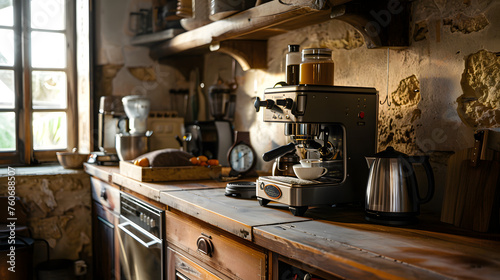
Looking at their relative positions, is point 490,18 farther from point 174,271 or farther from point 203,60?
point 203,60

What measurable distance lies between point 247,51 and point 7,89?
1971 millimetres

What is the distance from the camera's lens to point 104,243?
3.13 metres

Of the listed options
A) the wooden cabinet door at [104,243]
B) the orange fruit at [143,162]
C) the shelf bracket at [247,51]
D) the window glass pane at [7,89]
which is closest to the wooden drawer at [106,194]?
the wooden cabinet door at [104,243]

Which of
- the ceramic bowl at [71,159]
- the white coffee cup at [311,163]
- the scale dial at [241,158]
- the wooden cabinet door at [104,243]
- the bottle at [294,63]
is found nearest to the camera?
the white coffee cup at [311,163]

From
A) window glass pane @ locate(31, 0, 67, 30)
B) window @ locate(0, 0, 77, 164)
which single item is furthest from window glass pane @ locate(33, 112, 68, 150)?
window glass pane @ locate(31, 0, 67, 30)

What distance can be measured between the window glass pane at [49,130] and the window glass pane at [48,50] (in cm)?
39

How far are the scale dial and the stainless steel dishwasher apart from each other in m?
0.55

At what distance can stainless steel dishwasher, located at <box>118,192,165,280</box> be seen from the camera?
7.15 feet

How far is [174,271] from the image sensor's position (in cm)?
206

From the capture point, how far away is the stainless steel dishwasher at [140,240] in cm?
218

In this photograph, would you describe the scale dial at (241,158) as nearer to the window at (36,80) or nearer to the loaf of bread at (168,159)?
the loaf of bread at (168,159)

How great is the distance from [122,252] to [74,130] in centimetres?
146

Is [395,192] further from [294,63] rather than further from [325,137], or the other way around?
[294,63]

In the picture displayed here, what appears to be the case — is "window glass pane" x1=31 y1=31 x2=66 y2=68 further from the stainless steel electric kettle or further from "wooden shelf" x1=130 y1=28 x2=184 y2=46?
the stainless steel electric kettle
